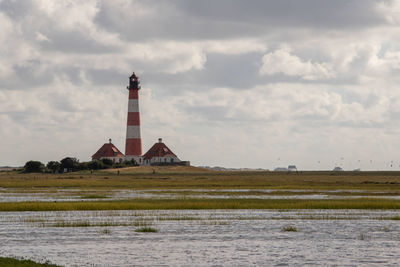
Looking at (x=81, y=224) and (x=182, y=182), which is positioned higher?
(x=182, y=182)

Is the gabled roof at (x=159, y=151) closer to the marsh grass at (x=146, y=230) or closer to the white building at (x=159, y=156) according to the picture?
the white building at (x=159, y=156)

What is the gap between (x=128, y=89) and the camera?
155750mm

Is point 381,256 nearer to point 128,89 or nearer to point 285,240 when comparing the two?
point 285,240

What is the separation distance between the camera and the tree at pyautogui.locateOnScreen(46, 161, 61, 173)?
168 meters

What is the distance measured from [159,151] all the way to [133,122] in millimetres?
29641

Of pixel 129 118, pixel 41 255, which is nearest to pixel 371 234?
pixel 41 255

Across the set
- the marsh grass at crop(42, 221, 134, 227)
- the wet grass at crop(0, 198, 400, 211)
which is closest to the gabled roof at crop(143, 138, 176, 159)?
the wet grass at crop(0, 198, 400, 211)

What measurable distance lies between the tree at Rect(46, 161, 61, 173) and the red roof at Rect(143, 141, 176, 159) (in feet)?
72.0

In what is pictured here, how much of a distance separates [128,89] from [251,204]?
105 meters

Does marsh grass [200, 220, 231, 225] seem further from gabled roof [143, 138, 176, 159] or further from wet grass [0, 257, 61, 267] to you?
gabled roof [143, 138, 176, 159]

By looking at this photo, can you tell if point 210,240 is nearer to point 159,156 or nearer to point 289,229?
point 289,229

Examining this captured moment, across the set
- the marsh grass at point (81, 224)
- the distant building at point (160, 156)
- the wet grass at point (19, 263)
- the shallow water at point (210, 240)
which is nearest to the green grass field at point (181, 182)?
the distant building at point (160, 156)

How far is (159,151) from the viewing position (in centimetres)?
18012

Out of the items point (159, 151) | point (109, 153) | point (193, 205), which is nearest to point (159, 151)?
point (159, 151)
